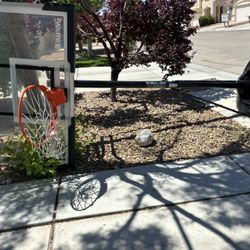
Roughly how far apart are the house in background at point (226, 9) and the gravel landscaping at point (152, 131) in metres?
47.2

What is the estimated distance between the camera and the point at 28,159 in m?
4.05

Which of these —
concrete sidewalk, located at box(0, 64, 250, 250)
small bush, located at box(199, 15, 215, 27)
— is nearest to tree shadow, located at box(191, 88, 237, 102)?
concrete sidewalk, located at box(0, 64, 250, 250)

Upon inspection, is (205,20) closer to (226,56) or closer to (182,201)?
(226,56)

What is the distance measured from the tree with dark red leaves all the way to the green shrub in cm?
321

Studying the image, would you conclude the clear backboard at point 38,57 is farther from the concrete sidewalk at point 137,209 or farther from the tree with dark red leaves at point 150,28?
the tree with dark red leaves at point 150,28

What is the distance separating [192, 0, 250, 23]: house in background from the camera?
55.1m

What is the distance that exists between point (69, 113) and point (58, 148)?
412 mm

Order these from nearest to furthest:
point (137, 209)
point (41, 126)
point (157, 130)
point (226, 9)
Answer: point (137, 209)
point (41, 126)
point (157, 130)
point (226, 9)

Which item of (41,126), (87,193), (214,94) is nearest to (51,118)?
(41,126)

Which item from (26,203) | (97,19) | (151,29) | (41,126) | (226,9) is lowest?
(26,203)

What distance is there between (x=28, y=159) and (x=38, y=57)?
1.07m

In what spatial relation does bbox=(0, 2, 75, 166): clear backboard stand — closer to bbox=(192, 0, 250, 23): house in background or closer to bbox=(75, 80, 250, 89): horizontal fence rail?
bbox=(75, 80, 250, 89): horizontal fence rail

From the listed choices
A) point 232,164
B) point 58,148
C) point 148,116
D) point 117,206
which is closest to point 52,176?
point 58,148

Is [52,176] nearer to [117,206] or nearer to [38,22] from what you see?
[117,206]
